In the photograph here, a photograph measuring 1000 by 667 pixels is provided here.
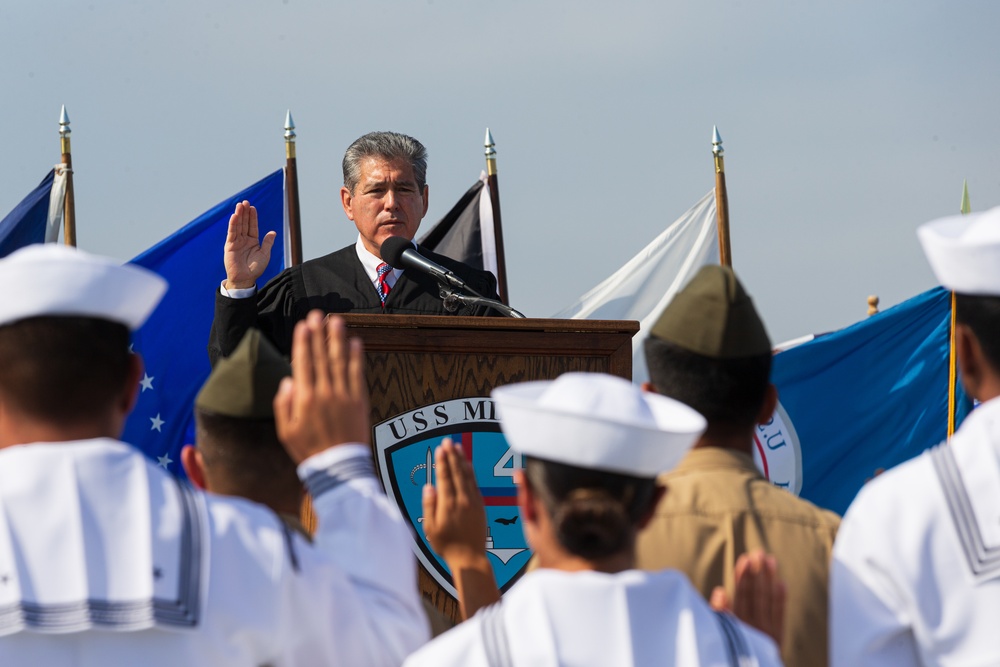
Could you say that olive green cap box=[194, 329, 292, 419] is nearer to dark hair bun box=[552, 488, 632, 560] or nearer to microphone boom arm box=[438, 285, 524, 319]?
dark hair bun box=[552, 488, 632, 560]

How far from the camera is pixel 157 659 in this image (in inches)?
91.7

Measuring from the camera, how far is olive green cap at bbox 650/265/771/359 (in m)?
2.87

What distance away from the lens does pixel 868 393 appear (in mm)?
9938

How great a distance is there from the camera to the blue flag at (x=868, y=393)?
9695 millimetres

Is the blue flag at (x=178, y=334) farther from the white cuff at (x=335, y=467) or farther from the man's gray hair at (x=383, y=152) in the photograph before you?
the white cuff at (x=335, y=467)

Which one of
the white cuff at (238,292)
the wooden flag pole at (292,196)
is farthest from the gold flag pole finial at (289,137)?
the white cuff at (238,292)

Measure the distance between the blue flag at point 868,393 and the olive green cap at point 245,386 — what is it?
23.0ft

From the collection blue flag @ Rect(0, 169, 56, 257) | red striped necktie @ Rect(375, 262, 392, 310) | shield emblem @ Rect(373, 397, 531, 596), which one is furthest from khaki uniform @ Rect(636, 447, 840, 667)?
blue flag @ Rect(0, 169, 56, 257)

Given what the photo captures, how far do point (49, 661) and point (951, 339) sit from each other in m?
8.48

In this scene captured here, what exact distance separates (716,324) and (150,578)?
1.16 meters

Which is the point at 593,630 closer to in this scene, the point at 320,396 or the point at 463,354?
the point at 320,396

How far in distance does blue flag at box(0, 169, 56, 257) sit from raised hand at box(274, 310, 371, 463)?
7.51m

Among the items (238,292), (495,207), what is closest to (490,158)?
(495,207)

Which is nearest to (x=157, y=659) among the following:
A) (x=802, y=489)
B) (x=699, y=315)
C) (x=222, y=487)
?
(x=222, y=487)
